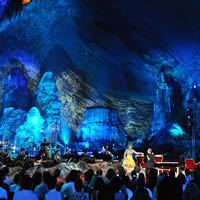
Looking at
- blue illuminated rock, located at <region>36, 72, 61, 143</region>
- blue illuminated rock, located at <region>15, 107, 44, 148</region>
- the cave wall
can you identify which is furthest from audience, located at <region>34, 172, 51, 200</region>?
the cave wall

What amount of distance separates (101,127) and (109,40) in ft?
25.5

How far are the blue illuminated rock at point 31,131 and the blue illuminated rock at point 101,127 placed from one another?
3.76 metres

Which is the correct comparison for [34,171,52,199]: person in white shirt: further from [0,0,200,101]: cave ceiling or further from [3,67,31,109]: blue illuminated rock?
[3,67,31,109]: blue illuminated rock

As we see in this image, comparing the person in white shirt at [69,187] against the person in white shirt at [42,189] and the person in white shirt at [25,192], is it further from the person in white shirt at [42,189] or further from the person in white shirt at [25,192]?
the person in white shirt at [25,192]

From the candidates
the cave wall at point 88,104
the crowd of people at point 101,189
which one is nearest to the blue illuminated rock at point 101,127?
the cave wall at point 88,104

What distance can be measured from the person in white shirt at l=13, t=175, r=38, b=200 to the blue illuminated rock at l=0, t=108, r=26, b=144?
2765 centimetres

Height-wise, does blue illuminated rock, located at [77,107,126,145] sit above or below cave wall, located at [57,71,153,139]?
below

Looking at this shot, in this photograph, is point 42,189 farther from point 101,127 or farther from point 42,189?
point 101,127

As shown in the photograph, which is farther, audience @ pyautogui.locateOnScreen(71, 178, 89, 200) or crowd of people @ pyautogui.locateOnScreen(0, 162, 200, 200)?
audience @ pyautogui.locateOnScreen(71, 178, 89, 200)

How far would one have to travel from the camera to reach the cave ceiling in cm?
2598

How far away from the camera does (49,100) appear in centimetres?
3372

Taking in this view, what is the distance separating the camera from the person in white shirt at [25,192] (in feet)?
15.7

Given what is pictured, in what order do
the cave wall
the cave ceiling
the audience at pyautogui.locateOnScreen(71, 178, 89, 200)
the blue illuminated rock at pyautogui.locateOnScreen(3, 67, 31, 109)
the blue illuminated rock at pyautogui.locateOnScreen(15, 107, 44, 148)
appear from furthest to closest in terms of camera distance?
the cave wall
the blue illuminated rock at pyautogui.locateOnScreen(3, 67, 31, 109)
the blue illuminated rock at pyautogui.locateOnScreen(15, 107, 44, 148)
the cave ceiling
the audience at pyautogui.locateOnScreen(71, 178, 89, 200)

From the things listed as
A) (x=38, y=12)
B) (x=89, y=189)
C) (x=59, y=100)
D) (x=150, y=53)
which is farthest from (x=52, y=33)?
(x=89, y=189)
